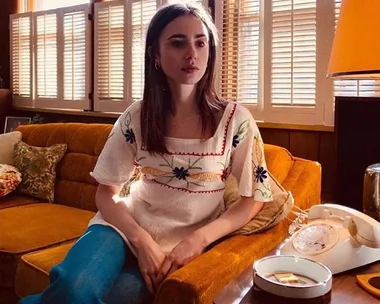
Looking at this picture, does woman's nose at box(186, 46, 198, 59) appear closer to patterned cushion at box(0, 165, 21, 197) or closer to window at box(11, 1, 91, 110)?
patterned cushion at box(0, 165, 21, 197)

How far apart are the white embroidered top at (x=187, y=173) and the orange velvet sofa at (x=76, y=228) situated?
5.5 inches

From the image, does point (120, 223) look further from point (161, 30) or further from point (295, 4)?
point (295, 4)

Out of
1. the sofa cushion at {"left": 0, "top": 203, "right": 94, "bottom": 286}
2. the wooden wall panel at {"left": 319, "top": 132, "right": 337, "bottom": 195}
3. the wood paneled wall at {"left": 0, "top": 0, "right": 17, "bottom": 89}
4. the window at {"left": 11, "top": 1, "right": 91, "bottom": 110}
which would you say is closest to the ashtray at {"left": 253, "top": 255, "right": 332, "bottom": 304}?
the sofa cushion at {"left": 0, "top": 203, "right": 94, "bottom": 286}

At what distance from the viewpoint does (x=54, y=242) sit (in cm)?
208

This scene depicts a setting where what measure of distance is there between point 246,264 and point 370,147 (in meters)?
1.12

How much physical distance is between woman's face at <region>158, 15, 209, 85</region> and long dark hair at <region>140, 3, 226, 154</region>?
3 cm

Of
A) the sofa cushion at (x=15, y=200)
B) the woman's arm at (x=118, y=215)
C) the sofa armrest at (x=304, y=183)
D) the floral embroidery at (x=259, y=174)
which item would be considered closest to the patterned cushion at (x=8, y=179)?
the sofa cushion at (x=15, y=200)

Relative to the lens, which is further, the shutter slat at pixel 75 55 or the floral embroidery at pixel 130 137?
the shutter slat at pixel 75 55

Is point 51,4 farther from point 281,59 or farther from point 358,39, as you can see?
point 358,39

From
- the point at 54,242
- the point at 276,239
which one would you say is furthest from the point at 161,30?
the point at 54,242

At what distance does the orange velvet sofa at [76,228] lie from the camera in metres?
1.14

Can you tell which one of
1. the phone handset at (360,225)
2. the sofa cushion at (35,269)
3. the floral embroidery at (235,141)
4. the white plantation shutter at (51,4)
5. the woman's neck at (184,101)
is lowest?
the sofa cushion at (35,269)

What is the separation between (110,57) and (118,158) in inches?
90.6

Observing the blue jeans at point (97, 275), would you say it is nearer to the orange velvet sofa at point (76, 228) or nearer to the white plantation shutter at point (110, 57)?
the orange velvet sofa at point (76, 228)
